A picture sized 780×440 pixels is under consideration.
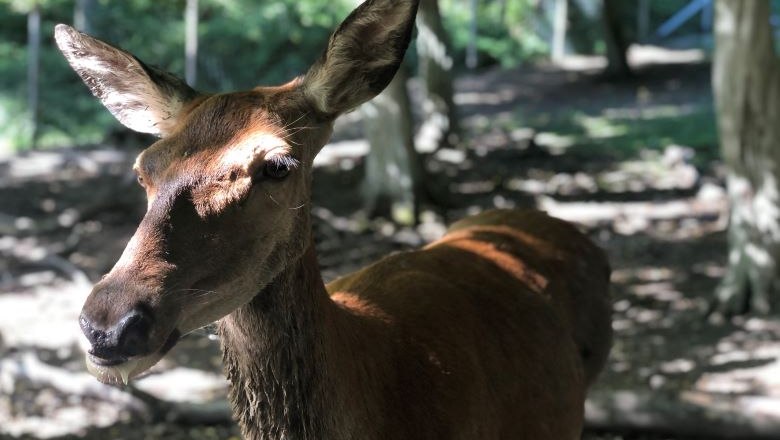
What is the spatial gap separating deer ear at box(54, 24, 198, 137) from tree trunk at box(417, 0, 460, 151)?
38.1 ft

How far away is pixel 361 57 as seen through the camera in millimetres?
2707

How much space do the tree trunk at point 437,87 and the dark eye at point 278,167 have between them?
476 inches

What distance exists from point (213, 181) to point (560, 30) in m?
23.2

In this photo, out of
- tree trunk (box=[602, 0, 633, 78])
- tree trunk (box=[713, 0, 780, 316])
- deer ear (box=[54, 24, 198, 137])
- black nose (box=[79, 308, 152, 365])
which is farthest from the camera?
tree trunk (box=[602, 0, 633, 78])

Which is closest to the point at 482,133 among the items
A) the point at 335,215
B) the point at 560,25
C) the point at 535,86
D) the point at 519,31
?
the point at 535,86

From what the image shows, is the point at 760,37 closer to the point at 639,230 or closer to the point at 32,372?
the point at 639,230

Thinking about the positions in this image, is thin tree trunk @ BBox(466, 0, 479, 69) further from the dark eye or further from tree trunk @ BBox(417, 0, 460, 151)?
the dark eye

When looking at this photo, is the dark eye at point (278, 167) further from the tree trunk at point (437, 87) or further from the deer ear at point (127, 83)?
the tree trunk at point (437, 87)

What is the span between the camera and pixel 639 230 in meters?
10.8

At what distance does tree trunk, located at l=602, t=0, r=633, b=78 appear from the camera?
20.1 meters

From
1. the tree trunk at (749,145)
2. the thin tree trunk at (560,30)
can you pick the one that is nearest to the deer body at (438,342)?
the tree trunk at (749,145)

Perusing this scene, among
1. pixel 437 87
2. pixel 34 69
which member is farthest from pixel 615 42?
pixel 34 69

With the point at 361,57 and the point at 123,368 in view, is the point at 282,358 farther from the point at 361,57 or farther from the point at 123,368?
the point at 361,57

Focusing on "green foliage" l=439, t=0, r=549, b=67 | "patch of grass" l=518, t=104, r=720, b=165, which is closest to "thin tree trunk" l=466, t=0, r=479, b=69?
"green foliage" l=439, t=0, r=549, b=67
